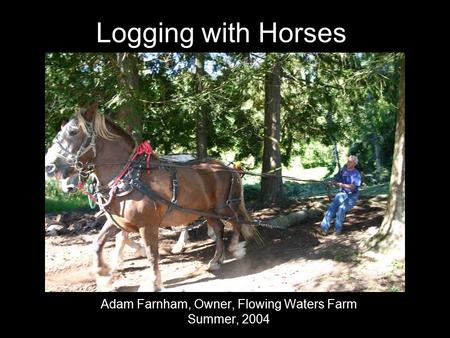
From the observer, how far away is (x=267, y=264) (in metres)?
6.77

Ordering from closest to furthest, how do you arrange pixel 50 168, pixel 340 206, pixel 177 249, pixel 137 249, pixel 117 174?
pixel 50 168, pixel 117 174, pixel 137 249, pixel 340 206, pixel 177 249

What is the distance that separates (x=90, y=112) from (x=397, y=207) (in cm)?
456

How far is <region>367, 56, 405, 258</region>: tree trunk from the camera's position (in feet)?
19.6

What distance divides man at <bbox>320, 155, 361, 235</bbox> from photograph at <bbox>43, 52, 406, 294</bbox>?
1.0 inches

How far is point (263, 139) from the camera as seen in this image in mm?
11023

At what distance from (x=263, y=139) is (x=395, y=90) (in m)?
3.56

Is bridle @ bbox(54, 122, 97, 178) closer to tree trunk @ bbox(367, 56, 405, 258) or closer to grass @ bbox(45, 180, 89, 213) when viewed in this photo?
tree trunk @ bbox(367, 56, 405, 258)

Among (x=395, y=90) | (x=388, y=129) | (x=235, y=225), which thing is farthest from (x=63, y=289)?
(x=388, y=129)

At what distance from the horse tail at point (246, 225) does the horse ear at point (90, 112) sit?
2.78 metres

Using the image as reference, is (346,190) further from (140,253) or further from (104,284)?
(104,284)

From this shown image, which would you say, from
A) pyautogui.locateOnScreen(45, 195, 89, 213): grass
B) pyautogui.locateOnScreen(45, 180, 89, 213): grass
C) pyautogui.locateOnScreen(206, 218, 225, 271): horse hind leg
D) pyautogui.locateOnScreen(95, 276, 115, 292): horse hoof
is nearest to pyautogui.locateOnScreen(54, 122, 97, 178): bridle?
pyautogui.locateOnScreen(95, 276, 115, 292): horse hoof

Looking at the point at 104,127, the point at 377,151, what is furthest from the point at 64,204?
the point at 377,151

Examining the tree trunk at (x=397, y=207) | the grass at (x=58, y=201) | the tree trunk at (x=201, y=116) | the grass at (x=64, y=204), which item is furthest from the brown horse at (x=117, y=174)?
the grass at (x=58, y=201)

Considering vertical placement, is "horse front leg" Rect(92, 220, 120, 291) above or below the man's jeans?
below
